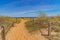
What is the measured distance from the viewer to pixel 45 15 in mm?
23031

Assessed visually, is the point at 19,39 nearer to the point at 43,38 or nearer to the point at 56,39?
the point at 43,38

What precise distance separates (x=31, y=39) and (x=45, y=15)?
34.4ft

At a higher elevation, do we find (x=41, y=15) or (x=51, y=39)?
(x=41, y=15)

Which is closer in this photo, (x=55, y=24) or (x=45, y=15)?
(x=55, y=24)

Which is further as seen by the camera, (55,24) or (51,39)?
(55,24)

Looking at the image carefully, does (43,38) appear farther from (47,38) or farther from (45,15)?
(45,15)

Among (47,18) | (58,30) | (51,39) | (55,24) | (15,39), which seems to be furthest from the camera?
(47,18)

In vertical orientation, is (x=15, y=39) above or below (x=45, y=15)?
below

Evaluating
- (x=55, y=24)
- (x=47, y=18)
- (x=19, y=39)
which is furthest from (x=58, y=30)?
(x=47, y=18)

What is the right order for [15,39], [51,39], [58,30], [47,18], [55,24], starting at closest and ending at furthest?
[51,39] < [15,39] < [58,30] < [55,24] < [47,18]

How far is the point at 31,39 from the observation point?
1292 cm

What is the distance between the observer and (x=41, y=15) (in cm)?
2314

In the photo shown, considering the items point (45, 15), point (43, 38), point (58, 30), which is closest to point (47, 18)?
point (45, 15)

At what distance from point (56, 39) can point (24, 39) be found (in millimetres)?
2388
